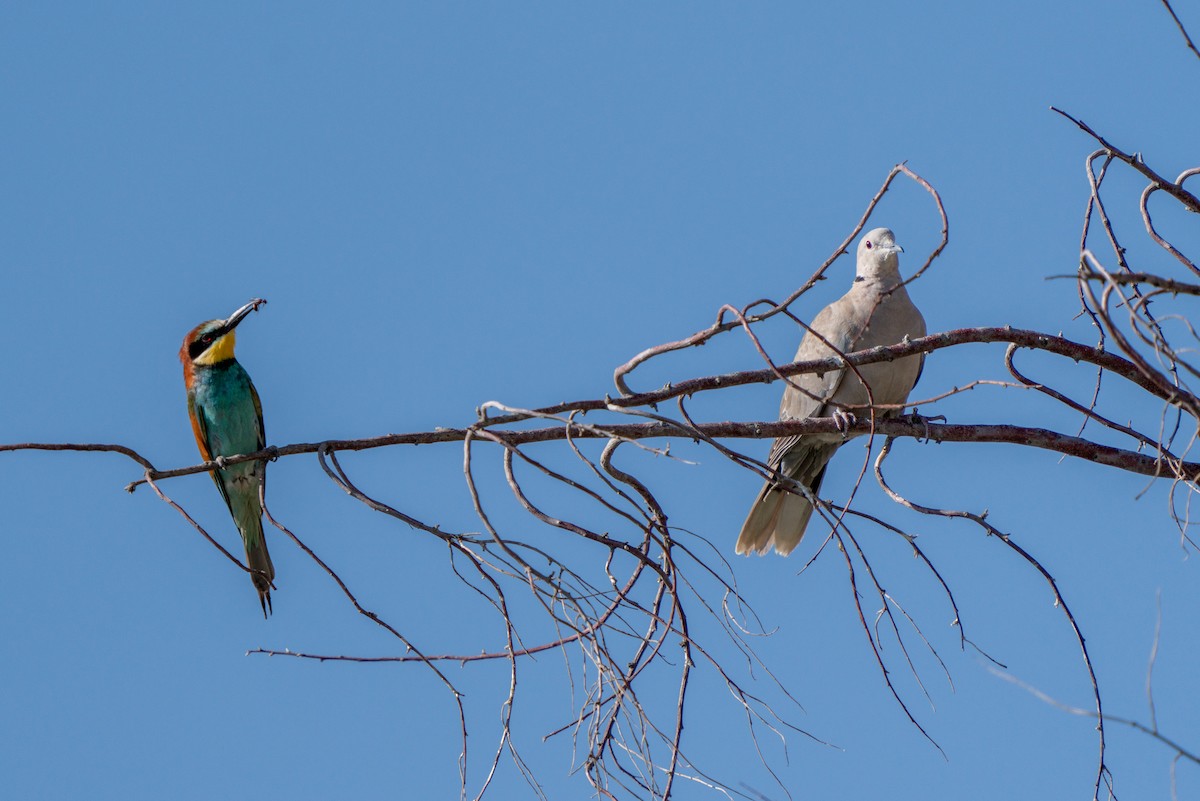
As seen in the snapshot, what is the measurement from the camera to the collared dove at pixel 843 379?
5801 millimetres

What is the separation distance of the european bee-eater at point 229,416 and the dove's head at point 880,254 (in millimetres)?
2996

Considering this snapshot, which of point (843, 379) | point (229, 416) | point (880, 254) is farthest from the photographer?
point (229, 416)

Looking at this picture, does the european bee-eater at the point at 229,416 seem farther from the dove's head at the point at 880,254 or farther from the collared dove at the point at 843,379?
the dove's head at the point at 880,254

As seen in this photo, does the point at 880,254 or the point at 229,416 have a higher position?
the point at 880,254

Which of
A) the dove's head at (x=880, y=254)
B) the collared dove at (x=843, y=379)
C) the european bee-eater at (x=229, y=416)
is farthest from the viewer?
the european bee-eater at (x=229, y=416)

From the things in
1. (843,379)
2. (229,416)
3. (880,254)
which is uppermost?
(880,254)

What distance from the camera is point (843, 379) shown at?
18.9 ft

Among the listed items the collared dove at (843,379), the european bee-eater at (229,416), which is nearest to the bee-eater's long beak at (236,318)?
the european bee-eater at (229,416)

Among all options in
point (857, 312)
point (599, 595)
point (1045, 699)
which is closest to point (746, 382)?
point (599, 595)

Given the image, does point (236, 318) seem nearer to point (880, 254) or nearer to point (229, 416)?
point (229, 416)

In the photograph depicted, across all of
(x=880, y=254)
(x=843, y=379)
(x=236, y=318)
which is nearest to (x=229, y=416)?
(x=236, y=318)

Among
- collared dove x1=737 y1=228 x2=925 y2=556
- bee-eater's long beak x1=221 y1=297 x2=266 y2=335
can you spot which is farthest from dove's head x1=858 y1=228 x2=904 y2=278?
bee-eater's long beak x1=221 y1=297 x2=266 y2=335

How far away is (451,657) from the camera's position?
3.05m

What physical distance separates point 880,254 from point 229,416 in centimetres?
332
